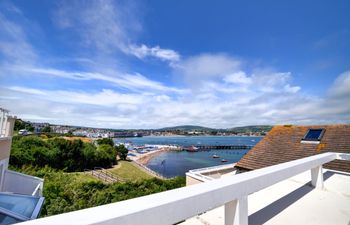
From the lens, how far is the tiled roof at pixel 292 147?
24.5ft

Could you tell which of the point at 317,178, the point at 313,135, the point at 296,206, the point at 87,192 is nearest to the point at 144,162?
the point at 87,192

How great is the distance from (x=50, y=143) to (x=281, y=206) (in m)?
39.4

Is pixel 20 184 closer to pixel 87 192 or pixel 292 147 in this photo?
pixel 87 192

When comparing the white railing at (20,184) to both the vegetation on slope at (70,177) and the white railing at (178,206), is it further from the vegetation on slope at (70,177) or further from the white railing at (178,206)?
Result: the white railing at (178,206)

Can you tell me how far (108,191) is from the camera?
14266mm

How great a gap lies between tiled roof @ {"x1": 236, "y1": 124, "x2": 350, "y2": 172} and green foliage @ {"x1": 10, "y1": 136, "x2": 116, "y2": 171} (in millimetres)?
30376

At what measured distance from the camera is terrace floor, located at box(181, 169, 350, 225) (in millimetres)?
1990

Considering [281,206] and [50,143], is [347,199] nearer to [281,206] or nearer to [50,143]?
[281,206]

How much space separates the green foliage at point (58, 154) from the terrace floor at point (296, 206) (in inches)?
1255

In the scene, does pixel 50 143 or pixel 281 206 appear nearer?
pixel 281 206

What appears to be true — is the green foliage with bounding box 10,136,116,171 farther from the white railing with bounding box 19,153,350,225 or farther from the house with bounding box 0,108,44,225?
the white railing with bounding box 19,153,350,225

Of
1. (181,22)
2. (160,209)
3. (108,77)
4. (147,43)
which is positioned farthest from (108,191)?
(160,209)

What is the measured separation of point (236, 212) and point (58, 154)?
1502 inches

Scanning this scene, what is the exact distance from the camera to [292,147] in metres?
8.35
